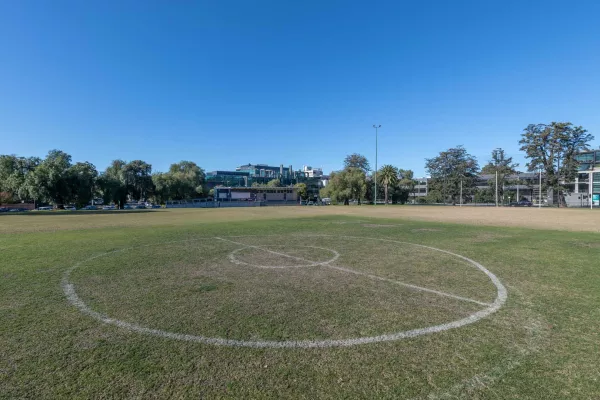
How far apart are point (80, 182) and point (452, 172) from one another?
104455 mm

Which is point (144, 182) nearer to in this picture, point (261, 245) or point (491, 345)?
point (261, 245)

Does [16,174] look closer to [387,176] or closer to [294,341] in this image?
[294,341]

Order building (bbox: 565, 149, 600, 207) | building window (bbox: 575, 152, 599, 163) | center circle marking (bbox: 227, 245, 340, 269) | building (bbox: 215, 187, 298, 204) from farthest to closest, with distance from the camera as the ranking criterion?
1. building (bbox: 215, 187, 298, 204)
2. building window (bbox: 575, 152, 599, 163)
3. building (bbox: 565, 149, 600, 207)
4. center circle marking (bbox: 227, 245, 340, 269)

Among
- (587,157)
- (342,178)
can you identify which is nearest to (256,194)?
(342,178)

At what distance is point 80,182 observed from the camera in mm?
56094

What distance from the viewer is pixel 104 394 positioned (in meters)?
2.87

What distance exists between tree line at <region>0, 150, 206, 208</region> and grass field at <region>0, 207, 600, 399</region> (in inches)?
2221

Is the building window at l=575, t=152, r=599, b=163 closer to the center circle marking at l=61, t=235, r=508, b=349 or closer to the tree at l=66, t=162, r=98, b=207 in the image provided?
the center circle marking at l=61, t=235, r=508, b=349

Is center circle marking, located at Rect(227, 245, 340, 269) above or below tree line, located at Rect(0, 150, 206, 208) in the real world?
below

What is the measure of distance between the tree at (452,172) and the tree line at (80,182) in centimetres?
8589

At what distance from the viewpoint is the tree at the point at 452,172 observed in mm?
96875

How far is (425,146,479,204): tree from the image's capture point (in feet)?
318

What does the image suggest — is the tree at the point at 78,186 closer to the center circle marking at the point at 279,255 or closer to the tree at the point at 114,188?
the tree at the point at 114,188

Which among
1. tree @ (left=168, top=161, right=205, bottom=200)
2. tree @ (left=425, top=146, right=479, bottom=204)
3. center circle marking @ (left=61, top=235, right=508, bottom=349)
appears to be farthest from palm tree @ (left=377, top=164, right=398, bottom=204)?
center circle marking @ (left=61, top=235, right=508, bottom=349)
